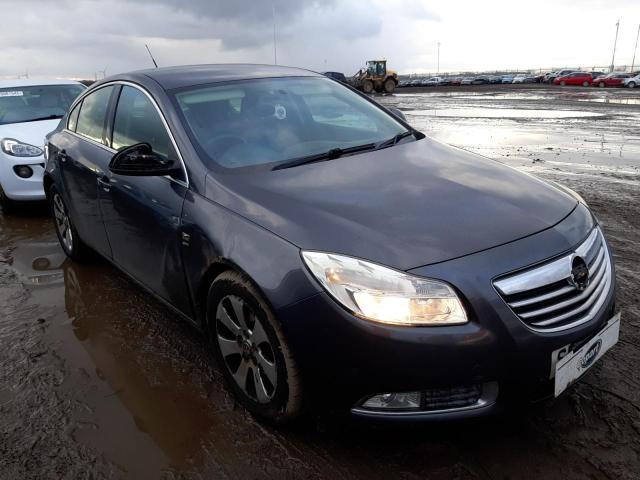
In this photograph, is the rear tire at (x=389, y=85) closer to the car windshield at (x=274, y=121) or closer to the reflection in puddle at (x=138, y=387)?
Answer: the car windshield at (x=274, y=121)

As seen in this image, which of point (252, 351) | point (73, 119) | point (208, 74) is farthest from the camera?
point (73, 119)

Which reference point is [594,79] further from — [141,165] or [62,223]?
[141,165]

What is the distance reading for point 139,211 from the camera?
10.1 feet

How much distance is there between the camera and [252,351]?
237cm

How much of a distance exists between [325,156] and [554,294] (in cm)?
141

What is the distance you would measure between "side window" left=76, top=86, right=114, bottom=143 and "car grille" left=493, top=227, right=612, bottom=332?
3086mm

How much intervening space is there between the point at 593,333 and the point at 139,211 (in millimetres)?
2431

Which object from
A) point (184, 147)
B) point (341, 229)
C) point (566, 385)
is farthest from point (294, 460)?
point (184, 147)

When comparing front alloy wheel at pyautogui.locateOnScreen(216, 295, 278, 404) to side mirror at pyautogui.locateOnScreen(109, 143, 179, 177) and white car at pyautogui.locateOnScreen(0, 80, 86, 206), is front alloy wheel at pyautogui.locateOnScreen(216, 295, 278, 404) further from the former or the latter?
white car at pyautogui.locateOnScreen(0, 80, 86, 206)

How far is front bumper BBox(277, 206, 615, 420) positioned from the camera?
1.90 metres

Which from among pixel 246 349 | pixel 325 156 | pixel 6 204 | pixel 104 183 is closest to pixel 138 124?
pixel 104 183

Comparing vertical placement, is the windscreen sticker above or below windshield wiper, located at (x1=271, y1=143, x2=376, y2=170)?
above

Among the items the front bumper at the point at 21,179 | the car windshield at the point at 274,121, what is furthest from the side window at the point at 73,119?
the front bumper at the point at 21,179

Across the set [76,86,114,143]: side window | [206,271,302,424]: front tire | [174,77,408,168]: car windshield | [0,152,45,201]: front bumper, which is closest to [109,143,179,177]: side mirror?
[174,77,408,168]: car windshield
